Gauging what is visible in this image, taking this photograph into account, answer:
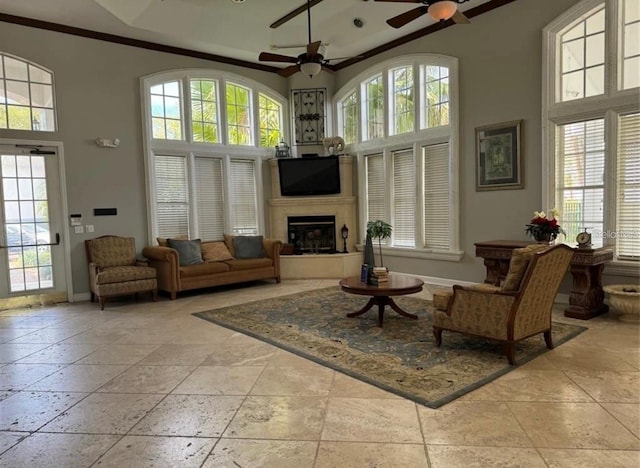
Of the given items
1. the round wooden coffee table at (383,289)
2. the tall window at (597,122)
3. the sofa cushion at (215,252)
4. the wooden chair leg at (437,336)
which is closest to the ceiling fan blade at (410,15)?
the tall window at (597,122)

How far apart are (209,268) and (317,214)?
2547 mm

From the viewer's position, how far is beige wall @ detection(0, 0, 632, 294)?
5703 mm

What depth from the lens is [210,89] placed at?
7816 mm

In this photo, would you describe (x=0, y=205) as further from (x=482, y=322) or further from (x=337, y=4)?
(x=482, y=322)

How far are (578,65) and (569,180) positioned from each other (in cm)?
144

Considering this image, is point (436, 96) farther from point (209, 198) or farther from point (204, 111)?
point (209, 198)

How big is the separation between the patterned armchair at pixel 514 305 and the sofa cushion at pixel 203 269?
13.3ft

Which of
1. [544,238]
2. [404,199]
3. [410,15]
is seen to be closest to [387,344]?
[544,238]

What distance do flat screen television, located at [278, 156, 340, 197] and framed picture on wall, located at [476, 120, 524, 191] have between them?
9.32 ft

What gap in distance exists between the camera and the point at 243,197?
8273 mm

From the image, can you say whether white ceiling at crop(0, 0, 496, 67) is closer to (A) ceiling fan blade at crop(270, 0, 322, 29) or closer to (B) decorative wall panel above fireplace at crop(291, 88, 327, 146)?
(B) decorative wall panel above fireplace at crop(291, 88, 327, 146)

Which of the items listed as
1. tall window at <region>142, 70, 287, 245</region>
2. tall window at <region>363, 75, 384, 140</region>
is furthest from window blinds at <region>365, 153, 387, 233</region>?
tall window at <region>142, 70, 287, 245</region>

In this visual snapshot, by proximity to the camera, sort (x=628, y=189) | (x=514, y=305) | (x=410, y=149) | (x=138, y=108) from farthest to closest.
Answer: (x=410, y=149) → (x=138, y=108) → (x=628, y=189) → (x=514, y=305)

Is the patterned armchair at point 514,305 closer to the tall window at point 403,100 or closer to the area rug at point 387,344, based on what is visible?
the area rug at point 387,344
